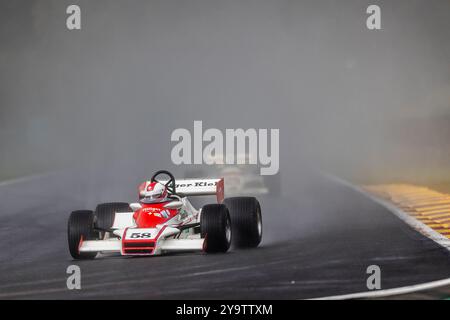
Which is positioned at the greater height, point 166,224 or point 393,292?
point 166,224

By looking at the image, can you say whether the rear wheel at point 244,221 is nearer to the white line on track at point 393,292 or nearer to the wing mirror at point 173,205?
the wing mirror at point 173,205

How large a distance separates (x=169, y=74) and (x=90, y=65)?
3.60m

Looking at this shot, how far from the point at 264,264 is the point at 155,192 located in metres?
2.21

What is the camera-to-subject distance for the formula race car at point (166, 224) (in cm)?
1232

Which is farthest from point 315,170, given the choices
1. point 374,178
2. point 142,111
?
point 142,111

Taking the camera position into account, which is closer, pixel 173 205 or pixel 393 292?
pixel 393 292

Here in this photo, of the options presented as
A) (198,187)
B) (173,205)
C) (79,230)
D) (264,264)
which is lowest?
(264,264)

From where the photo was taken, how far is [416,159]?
73.0ft

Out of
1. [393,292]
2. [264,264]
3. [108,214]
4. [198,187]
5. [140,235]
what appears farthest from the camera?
[198,187]

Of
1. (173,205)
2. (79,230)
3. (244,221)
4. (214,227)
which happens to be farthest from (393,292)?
(79,230)

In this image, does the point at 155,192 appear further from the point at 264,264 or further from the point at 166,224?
the point at 264,264

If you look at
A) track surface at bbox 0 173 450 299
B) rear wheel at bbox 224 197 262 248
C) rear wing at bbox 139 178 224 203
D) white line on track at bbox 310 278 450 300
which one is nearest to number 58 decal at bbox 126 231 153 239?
track surface at bbox 0 173 450 299

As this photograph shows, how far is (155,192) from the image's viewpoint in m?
13.1

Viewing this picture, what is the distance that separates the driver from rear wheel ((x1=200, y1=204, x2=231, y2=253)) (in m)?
0.88
